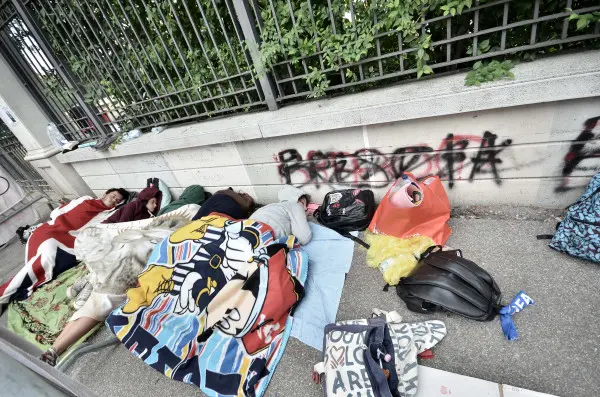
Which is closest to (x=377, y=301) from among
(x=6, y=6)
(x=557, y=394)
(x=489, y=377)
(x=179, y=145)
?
(x=489, y=377)

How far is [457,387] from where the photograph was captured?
4.47ft

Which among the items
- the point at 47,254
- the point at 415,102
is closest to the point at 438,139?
the point at 415,102

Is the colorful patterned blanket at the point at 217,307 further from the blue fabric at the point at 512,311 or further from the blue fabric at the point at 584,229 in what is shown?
the blue fabric at the point at 584,229

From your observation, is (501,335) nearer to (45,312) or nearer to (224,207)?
(224,207)

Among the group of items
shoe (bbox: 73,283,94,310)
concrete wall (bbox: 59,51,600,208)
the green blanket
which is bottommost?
the green blanket

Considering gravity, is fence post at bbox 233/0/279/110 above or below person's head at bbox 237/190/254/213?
above

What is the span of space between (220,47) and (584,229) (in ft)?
10.9

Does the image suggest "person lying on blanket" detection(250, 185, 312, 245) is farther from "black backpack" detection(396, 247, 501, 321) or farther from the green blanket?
the green blanket

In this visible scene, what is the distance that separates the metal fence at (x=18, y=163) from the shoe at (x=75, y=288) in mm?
4449

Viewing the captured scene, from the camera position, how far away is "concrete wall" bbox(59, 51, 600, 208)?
172cm

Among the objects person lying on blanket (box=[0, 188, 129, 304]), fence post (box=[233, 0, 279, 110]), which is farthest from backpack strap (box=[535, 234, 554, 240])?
person lying on blanket (box=[0, 188, 129, 304])

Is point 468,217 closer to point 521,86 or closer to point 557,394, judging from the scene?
point 521,86

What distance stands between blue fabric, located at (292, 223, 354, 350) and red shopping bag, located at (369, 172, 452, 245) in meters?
0.51

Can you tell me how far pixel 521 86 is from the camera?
5.49 ft
